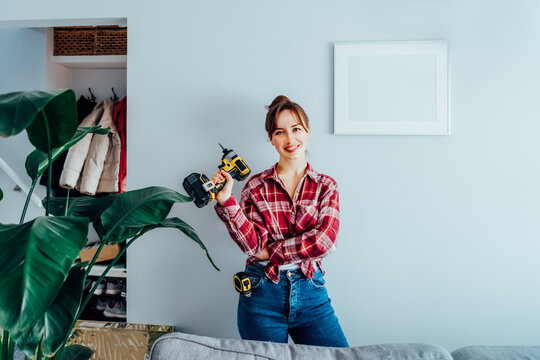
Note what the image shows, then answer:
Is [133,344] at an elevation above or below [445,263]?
below

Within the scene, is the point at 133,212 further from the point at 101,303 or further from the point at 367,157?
the point at 101,303

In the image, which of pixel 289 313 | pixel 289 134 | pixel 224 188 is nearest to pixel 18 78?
pixel 224 188

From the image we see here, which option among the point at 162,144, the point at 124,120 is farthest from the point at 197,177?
the point at 124,120

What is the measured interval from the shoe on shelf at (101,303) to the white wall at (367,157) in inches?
19.8

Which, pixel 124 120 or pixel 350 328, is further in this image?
pixel 124 120

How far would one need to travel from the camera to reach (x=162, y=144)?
5.48 ft

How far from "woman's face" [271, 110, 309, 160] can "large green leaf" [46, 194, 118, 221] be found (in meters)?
0.60

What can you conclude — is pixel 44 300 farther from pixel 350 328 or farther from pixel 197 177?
pixel 350 328

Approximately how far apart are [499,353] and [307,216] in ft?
2.19

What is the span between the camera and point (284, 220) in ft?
4.27

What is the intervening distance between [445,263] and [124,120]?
191cm

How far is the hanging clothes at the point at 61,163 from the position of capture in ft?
6.93

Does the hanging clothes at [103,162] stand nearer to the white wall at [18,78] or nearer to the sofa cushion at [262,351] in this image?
the white wall at [18,78]

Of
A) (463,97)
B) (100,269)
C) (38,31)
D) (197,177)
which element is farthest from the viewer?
(38,31)
